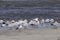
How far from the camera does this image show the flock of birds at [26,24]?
6.07 meters

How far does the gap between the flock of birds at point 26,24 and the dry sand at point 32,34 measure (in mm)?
350

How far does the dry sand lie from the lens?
17.0 ft

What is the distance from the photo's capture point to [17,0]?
709 centimetres

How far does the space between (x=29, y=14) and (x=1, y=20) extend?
100 centimetres

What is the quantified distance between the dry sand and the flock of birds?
13.8 inches

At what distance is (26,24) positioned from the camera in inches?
241

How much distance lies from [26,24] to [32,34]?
2.34 feet

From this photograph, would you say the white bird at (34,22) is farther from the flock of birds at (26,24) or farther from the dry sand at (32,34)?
the dry sand at (32,34)

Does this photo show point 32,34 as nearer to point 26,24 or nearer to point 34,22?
point 26,24

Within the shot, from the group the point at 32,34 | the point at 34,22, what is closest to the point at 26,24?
the point at 34,22

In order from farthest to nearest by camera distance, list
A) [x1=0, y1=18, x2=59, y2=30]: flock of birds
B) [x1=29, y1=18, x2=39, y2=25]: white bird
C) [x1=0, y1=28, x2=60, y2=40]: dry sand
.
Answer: [x1=29, y1=18, x2=39, y2=25]: white bird
[x1=0, y1=18, x2=59, y2=30]: flock of birds
[x1=0, y1=28, x2=60, y2=40]: dry sand

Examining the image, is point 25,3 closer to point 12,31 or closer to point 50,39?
point 12,31

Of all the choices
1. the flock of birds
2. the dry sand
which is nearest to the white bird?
the flock of birds

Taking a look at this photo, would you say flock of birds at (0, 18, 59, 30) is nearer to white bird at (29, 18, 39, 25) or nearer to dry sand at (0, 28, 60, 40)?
white bird at (29, 18, 39, 25)
